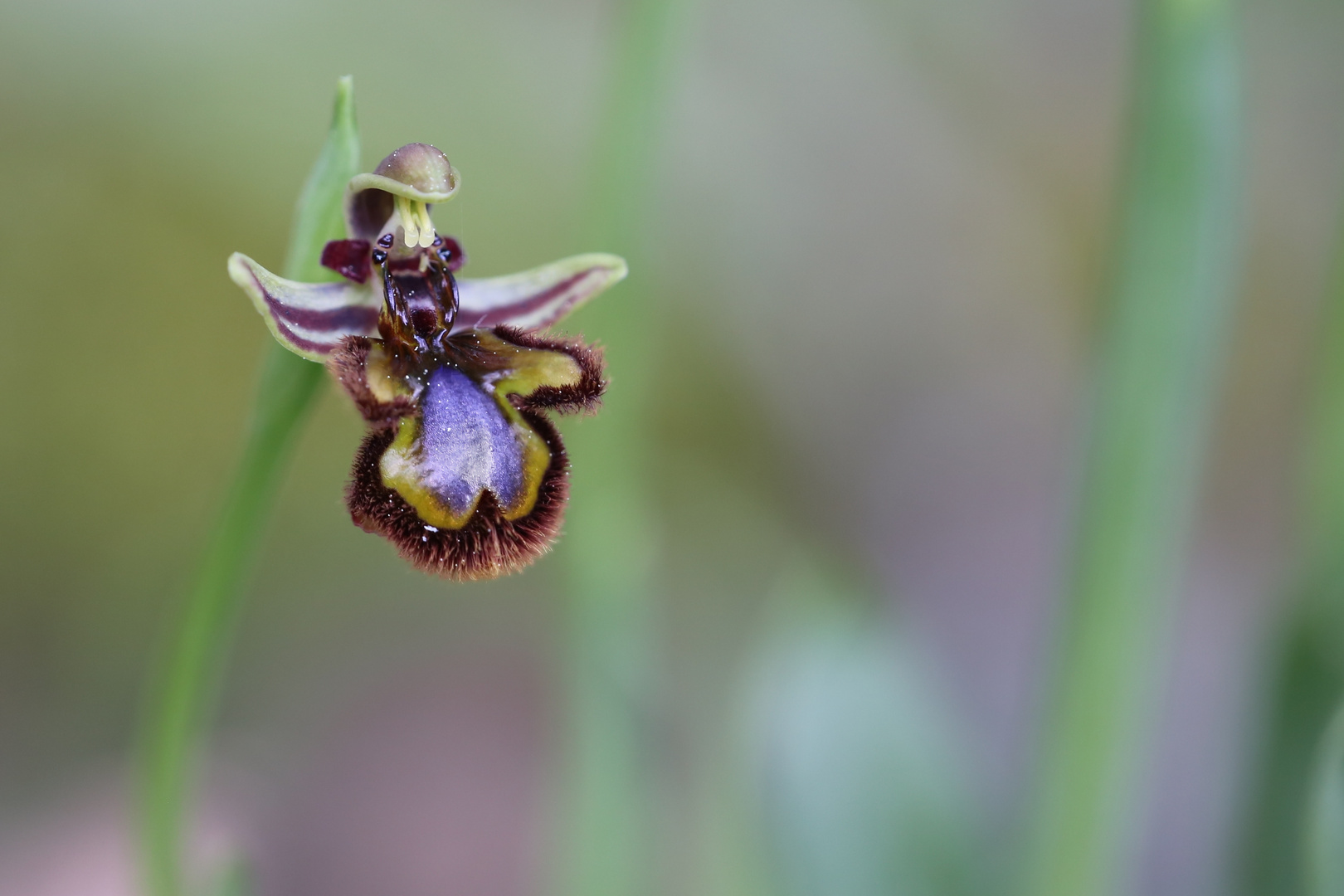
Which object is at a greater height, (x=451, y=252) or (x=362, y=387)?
(x=451, y=252)

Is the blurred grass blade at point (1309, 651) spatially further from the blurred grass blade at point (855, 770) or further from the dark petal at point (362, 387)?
the dark petal at point (362, 387)

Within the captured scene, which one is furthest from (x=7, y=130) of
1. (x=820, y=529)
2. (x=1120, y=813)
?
(x=1120, y=813)

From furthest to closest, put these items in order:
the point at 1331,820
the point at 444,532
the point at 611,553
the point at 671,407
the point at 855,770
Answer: the point at 671,407
the point at 855,770
the point at 611,553
the point at 1331,820
the point at 444,532

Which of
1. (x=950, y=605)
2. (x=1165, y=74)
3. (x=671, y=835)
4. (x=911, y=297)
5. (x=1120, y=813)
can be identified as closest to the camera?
(x=1165, y=74)

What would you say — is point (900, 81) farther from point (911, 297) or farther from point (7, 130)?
point (7, 130)

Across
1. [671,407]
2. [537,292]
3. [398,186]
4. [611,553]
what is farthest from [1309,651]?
[671,407]

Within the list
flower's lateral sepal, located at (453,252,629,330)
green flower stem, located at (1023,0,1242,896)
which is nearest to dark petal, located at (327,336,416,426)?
flower's lateral sepal, located at (453,252,629,330)

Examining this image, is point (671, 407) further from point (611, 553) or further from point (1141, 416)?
point (1141, 416)
